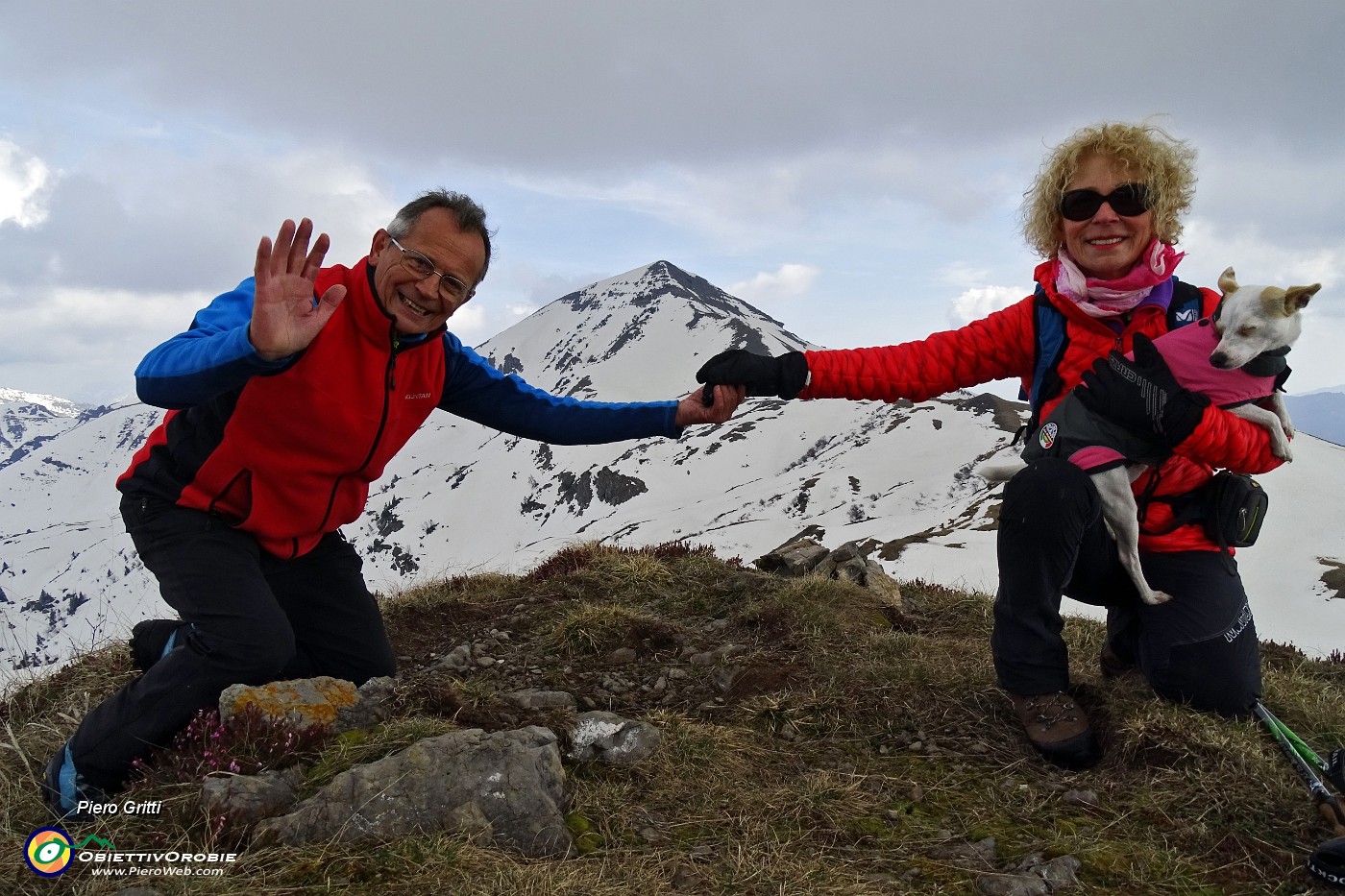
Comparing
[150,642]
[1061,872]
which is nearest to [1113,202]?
[1061,872]

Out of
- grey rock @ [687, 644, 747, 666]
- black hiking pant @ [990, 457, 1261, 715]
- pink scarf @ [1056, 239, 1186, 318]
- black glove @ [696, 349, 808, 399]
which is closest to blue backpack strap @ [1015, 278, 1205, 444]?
pink scarf @ [1056, 239, 1186, 318]

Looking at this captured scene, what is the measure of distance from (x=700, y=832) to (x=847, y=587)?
396cm

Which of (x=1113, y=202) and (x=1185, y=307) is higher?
(x=1113, y=202)

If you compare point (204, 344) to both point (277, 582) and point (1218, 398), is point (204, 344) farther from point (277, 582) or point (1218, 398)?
point (1218, 398)

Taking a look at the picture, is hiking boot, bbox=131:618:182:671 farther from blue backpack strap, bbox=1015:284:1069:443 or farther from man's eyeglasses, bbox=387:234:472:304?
blue backpack strap, bbox=1015:284:1069:443

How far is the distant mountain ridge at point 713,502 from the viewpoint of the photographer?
31.0m

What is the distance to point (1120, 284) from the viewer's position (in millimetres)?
4109

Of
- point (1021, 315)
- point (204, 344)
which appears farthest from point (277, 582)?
point (1021, 315)

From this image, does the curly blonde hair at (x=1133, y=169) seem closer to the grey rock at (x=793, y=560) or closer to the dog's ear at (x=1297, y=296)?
the dog's ear at (x=1297, y=296)

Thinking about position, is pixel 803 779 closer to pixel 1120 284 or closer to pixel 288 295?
pixel 1120 284

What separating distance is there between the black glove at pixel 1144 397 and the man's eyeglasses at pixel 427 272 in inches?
134

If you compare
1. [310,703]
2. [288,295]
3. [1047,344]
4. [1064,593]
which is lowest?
[310,703]

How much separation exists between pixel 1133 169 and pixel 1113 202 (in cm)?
23

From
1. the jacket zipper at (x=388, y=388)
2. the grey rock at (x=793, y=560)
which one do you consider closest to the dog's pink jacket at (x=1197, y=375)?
the jacket zipper at (x=388, y=388)
